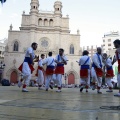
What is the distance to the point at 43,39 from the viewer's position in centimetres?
3828

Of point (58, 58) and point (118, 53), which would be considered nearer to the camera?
point (118, 53)

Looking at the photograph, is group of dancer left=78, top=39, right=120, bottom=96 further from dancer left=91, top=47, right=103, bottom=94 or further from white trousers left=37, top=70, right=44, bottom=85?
white trousers left=37, top=70, right=44, bottom=85

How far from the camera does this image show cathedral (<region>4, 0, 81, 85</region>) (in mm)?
36344

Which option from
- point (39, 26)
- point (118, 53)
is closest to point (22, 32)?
point (39, 26)

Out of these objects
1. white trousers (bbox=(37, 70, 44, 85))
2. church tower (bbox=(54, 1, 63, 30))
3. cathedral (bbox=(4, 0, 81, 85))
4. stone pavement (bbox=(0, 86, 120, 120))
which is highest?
church tower (bbox=(54, 1, 63, 30))

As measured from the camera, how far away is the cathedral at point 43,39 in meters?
36.3

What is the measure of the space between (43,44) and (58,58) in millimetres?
30776

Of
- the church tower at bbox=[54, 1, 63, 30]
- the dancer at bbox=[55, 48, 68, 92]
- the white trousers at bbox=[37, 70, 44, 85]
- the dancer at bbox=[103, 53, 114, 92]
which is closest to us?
the dancer at bbox=[55, 48, 68, 92]

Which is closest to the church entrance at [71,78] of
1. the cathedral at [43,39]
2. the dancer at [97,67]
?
the cathedral at [43,39]

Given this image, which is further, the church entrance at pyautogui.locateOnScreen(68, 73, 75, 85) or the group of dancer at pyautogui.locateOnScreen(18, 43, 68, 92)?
the church entrance at pyautogui.locateOnScreen(68, 73, 75, 85)

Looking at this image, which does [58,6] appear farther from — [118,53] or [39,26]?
[118,53]

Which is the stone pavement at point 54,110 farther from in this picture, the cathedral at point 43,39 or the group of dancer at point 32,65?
the cathedral at point 43,39

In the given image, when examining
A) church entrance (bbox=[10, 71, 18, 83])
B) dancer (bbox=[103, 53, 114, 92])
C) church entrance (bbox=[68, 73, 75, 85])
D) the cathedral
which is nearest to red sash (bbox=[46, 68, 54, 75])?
dancer (bbox=[103, 53, 114, 92])

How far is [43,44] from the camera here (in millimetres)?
38250
